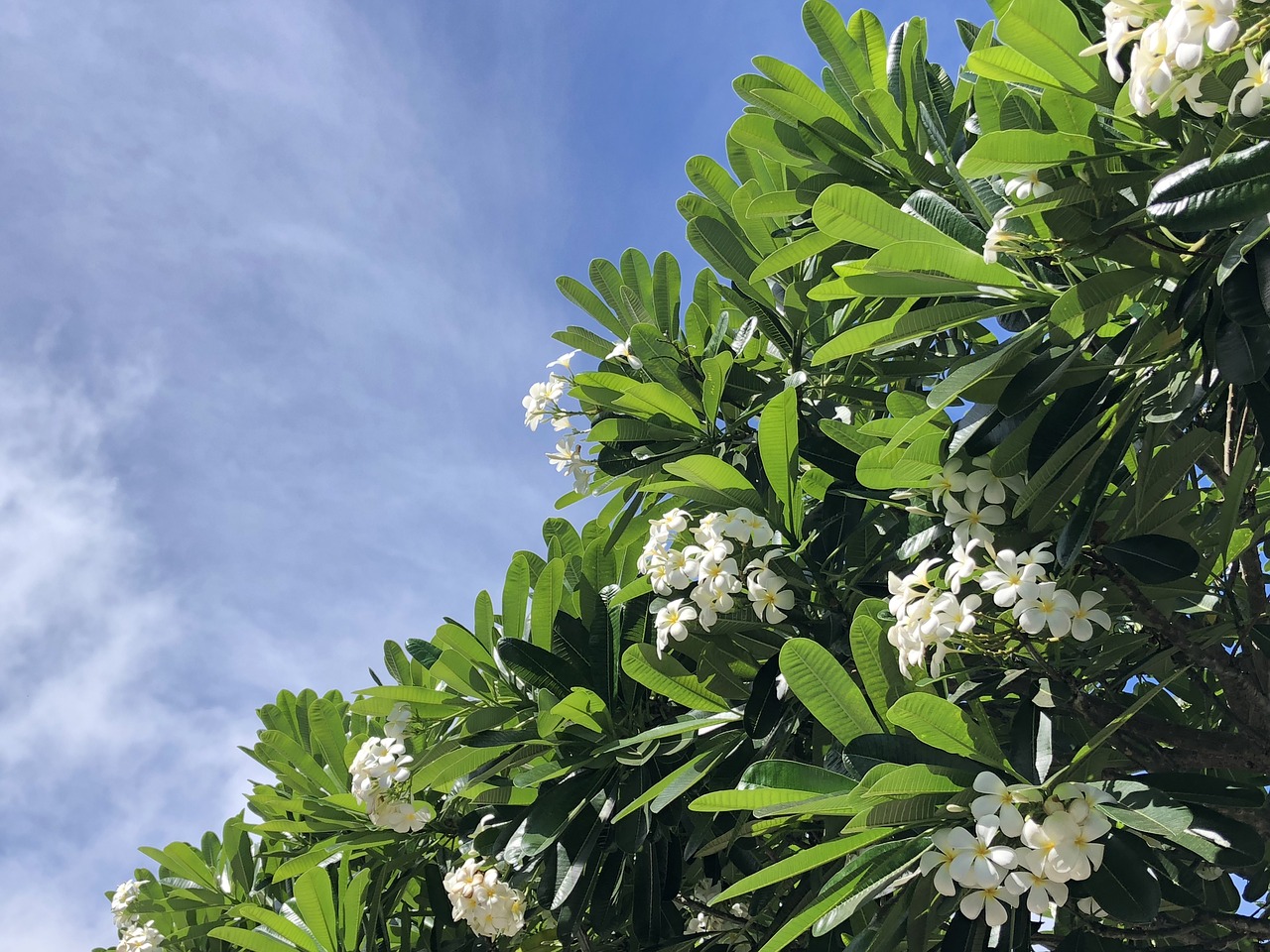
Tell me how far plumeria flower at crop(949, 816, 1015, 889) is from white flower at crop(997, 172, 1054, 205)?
0.88 meters

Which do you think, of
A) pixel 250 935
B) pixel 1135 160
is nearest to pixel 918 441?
pixel 1135 160

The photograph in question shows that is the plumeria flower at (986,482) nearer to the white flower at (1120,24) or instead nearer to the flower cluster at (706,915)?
the white flower at (1120,24)

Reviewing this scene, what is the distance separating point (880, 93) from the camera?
208 cm

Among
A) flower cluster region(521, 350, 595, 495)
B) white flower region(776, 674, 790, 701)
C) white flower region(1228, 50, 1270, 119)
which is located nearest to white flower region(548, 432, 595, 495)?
flower cluster region(521, 350, 595, 495)

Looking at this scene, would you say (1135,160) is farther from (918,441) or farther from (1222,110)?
(918,441)

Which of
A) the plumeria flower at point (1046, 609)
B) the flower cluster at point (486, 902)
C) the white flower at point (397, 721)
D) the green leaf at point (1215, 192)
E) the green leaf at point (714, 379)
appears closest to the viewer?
the green leaf at point (1215, 192)

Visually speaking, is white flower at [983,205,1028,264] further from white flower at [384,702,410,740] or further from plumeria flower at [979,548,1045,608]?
white flower at [384,702,410,740]

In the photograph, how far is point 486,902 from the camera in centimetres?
237

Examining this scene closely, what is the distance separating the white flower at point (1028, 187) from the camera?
147cm

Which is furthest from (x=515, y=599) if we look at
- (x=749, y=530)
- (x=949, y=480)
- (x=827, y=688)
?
(x=949, y=480)

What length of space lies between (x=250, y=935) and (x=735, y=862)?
124 centimetres

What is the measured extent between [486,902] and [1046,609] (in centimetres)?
147

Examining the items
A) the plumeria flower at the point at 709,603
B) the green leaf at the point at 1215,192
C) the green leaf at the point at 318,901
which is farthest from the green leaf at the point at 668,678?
the green leaf at the point at 1215,192

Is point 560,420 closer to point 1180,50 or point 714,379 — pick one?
point 714,379
